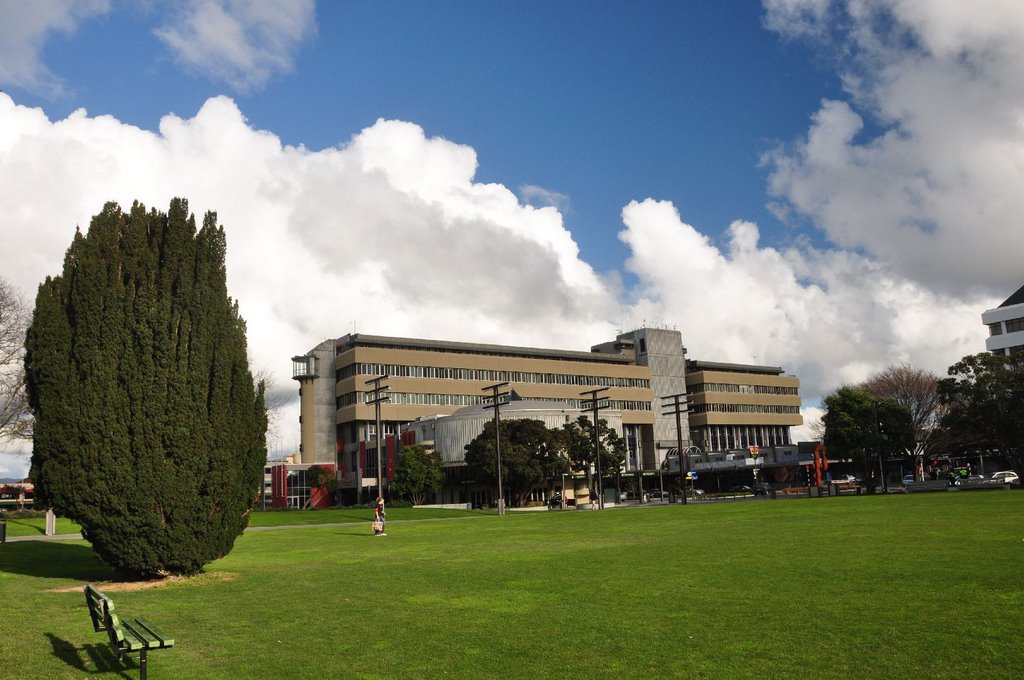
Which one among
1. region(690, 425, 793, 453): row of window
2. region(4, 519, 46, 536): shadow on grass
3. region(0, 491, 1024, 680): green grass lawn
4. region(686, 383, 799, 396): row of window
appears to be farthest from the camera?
region(686, 383, 799, 396): row of window

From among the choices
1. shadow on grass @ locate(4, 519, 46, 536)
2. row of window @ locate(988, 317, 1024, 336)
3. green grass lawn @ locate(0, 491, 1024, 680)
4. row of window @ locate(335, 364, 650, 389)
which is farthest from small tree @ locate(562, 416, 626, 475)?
row of window @ locate(988, 317, 1024, 336)

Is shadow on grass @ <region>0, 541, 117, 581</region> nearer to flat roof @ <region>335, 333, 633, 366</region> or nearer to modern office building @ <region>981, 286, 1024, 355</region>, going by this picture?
flat roof @ <region>335, 333, 633, 366</region>

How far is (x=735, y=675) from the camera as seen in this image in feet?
28.9

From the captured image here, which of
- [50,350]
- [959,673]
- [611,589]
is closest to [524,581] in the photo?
[611,589]

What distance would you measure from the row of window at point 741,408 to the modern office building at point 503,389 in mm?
211

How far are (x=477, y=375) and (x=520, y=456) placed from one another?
45.1 meters

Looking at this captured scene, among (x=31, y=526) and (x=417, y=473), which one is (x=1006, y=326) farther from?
(x=31, y=526)

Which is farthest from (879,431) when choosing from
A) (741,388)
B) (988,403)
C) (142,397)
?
(741,388)

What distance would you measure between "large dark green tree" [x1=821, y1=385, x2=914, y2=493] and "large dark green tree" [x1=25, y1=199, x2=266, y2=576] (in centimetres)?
6060

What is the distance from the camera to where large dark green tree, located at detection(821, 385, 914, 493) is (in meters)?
69.0

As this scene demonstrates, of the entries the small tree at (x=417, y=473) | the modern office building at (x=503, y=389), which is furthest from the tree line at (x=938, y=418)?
the small tree at (x=417, y=473)

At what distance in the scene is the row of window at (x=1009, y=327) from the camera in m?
118

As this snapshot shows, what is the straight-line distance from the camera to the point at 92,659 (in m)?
11.1

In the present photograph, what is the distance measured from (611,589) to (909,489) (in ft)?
202
